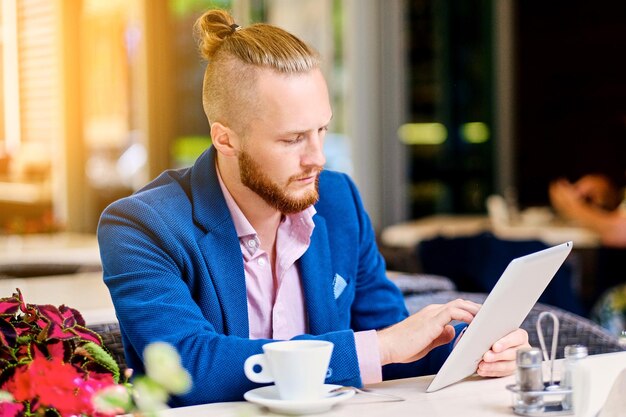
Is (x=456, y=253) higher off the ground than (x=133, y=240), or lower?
lower

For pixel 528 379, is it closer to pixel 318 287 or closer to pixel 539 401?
pixel 539 401

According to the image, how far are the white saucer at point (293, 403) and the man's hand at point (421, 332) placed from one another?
174 mm

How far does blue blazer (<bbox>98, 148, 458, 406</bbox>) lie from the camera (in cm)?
163

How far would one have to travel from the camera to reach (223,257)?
183 centimetres

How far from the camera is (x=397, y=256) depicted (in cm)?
405

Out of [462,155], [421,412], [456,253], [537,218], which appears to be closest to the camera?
[421,412]

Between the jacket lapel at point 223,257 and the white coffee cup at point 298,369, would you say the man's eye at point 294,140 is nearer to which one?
the jacket lapel at point 223,257

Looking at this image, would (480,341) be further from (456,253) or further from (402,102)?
(402,102)

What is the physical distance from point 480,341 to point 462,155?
598 centimetres

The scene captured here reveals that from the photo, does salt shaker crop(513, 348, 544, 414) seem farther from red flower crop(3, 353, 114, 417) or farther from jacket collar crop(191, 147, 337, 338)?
red flower crop(3, 353, 114, 417)

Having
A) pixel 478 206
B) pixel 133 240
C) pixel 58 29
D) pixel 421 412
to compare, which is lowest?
pixel 478 206

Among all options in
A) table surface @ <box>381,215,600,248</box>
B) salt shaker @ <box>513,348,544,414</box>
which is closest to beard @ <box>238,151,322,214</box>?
salt shaker @ <box>513,348,544,414</box>

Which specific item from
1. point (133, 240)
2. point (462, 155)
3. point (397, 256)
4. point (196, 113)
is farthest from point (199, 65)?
point (133, 240)

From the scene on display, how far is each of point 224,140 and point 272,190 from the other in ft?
0.53
